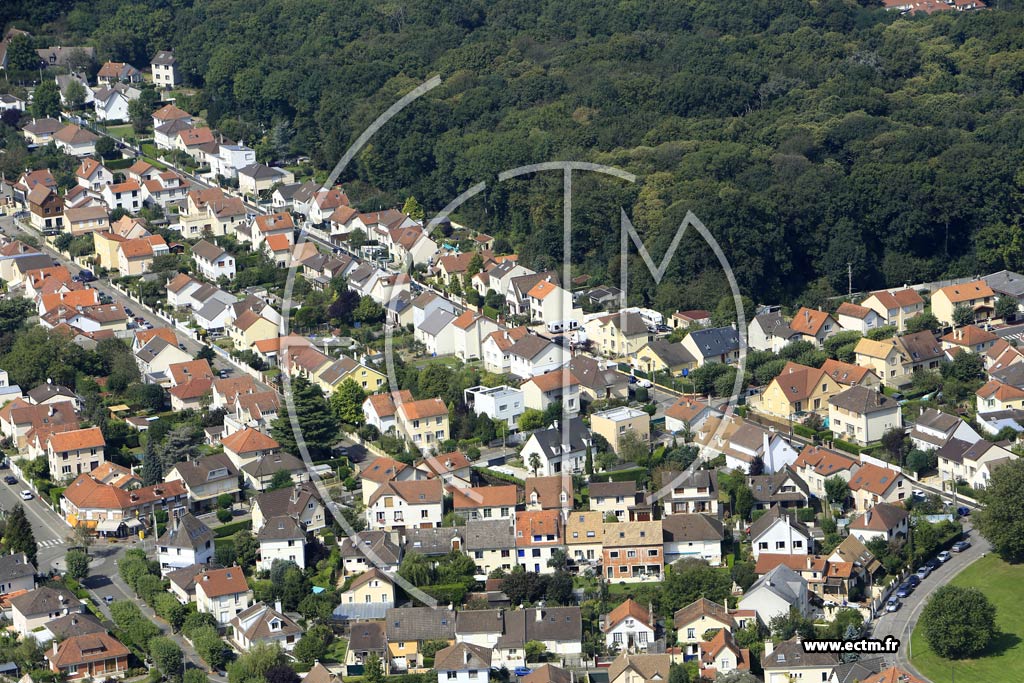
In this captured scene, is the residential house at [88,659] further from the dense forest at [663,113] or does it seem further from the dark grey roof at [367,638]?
the dense forest at [663,113]

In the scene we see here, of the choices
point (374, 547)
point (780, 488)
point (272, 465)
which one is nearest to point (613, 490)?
point (780, 488)

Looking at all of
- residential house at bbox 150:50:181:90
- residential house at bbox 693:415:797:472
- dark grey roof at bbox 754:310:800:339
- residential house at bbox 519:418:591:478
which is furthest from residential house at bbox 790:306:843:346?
residential house at bbox 150:50:181:90

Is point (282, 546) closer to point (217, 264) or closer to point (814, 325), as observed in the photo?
point (814, 325)

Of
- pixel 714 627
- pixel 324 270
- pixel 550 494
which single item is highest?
pixel 324 270

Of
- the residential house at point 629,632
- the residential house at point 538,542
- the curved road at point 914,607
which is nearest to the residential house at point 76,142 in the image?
the residential house at point 538,542

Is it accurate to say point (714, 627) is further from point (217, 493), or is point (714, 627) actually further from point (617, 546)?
point (217, 493)

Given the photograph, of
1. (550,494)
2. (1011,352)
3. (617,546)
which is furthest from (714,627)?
(1011,352)

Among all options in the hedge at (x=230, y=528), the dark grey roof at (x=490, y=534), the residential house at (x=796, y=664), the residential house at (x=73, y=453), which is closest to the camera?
the residential house at (x=796, y=664)
